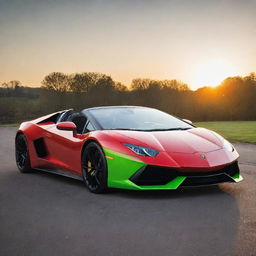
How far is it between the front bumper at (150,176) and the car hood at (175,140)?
0.29m

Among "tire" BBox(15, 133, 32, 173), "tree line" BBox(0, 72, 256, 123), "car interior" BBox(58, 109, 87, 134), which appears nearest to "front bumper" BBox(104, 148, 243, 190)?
"car interior" BBox(58, 109, 87, 134)

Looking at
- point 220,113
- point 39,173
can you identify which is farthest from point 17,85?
point 39,173

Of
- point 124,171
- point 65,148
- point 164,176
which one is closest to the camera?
point 164,176

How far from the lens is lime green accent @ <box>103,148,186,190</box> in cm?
545

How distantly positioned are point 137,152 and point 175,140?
24.6 inches

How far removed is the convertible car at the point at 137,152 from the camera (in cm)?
548

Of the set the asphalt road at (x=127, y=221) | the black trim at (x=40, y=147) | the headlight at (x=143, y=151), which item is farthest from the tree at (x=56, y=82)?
the headlight at (x=143, y=151)

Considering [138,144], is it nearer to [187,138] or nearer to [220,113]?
[187,138]

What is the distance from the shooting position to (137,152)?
18.3 feet

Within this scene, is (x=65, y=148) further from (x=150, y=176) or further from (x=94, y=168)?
(x=150, y=176)

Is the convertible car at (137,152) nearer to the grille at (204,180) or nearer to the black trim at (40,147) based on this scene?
the grille at (204,180)

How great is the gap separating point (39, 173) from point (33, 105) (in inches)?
1544

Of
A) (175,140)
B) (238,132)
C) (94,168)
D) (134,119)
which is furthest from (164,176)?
(238,132)

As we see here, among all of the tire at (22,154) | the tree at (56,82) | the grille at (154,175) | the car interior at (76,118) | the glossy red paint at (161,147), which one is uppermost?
the car interior at (76,118)
